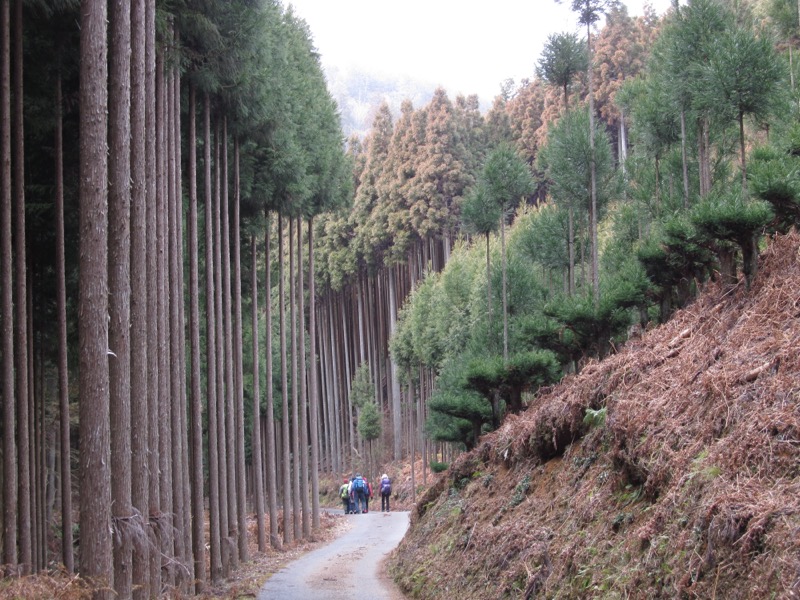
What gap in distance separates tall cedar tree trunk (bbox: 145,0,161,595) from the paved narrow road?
6.74ft

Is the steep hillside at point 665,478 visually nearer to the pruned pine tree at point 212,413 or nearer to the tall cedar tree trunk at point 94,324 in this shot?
the tall cedar tree trunk at point 94,324

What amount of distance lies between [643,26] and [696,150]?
34.1 m

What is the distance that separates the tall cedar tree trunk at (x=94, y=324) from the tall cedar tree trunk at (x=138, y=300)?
1.52m

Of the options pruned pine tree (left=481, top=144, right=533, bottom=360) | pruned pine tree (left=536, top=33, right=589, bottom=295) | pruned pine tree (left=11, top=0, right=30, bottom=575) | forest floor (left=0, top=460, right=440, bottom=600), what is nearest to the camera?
forest floor (left=0, top=460, right=440, bottom=600)

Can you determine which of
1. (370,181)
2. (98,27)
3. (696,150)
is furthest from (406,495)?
(98,27)

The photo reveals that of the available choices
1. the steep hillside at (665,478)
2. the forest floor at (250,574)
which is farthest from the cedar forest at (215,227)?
the steep hillside at (665,478)

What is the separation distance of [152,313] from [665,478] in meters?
7.06

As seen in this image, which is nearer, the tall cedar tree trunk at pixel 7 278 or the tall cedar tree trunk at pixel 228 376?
the tall cedar tree trunk at pixel 7 278

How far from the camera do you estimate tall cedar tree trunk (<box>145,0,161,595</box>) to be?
35.7 ft

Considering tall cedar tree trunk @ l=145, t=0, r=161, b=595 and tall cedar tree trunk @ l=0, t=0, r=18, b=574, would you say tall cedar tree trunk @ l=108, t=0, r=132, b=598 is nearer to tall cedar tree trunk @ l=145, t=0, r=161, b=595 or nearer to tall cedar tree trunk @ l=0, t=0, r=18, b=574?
tall cedar tree trunk @ l=145, t=0, r=161, b=595

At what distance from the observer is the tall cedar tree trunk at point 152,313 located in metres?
10.9

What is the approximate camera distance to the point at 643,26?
164ft

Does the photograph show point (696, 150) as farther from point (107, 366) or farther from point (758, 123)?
point (107, 366)

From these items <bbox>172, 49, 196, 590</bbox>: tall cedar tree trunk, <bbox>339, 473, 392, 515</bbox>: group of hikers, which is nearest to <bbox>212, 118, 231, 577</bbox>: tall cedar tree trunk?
<bbox>172, 49, 196, 590</bbox>: tall cedar tree trunk
